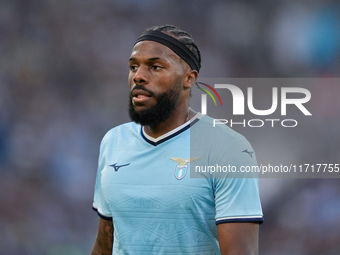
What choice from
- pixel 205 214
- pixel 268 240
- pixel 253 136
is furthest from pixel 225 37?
pixel 205 214

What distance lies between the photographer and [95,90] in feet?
18.7

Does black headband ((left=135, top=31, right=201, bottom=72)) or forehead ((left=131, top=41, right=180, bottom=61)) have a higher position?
black headband ((left=135, top=31, right=201, bottom=72))

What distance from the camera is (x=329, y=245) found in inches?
196

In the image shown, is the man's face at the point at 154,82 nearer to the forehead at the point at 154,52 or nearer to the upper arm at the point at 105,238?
the forehead at the point at 154,52

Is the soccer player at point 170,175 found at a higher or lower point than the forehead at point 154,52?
lower

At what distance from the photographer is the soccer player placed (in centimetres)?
192

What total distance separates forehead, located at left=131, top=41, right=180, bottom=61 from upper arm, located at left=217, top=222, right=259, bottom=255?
2.91ft

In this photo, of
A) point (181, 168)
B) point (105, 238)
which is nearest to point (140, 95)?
point (181, 168)

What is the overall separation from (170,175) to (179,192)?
0.35 ft

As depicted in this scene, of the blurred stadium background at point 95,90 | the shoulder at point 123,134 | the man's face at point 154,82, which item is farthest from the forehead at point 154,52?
the blurred stadium background at point 95,90

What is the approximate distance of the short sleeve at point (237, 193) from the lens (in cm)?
188

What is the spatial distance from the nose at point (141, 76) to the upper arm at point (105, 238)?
782 millimetres

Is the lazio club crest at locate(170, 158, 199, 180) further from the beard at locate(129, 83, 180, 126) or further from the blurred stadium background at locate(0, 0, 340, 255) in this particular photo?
the blurred stadium background at locate(0, 0, 340, 255)

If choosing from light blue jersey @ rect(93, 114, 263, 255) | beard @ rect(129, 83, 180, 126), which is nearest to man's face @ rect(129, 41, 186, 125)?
beard @ rect(129, 83, 180, 126)
